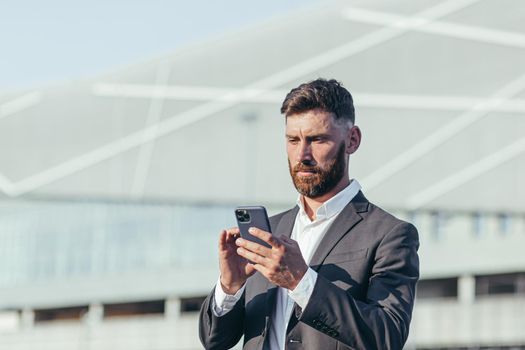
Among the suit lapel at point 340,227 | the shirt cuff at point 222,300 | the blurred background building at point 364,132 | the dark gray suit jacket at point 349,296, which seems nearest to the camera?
the dark gray suit jacket at point 349,296

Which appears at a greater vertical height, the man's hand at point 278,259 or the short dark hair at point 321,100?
the short dark hair at point 321,100

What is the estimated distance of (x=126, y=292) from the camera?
46.9 m

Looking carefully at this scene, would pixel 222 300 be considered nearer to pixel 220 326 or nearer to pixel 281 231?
pixel 220 326

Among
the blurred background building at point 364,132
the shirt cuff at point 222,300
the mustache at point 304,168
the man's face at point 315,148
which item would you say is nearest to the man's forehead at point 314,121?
the man's face at point 315,148

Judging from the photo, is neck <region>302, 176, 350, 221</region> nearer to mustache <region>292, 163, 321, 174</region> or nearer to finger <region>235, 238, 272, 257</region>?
mustache <region>292, 163, 321, 174</region>

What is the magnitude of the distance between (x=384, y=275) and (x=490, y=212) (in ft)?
101

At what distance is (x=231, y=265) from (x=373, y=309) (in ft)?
1.81

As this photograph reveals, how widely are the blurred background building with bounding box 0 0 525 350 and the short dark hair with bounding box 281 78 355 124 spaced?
29.1 m

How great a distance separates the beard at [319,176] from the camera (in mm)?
3871

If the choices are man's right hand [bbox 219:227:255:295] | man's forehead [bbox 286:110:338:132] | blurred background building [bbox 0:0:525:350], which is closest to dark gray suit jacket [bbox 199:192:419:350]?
man's right hand [bbox 219:227:255:295]

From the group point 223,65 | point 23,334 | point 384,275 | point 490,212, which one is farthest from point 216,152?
point 384,275

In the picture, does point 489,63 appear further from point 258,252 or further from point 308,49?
point 258,252

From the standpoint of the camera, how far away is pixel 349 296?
364 cm

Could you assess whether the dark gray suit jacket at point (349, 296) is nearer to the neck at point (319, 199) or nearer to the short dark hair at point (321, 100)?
the neck at point (319, 199)
